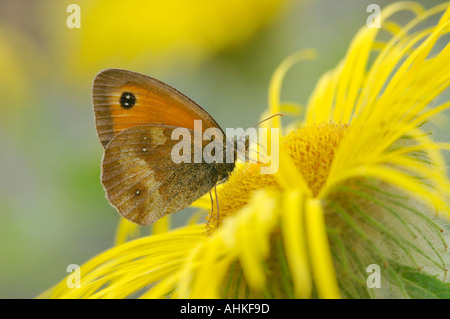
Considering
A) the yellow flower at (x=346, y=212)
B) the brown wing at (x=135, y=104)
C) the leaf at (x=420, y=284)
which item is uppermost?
the brown wing at (x=135, y=104)

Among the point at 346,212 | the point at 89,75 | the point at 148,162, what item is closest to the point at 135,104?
the point at 148,162

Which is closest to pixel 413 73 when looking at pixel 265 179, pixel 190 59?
pixel 265 179

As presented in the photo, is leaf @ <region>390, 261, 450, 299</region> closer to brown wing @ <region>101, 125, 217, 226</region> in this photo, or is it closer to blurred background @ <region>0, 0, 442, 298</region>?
brown wing @ <region>101, 125, 217, 226</region>

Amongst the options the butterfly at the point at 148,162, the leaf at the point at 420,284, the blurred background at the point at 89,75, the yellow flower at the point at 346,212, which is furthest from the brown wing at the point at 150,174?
the blurred background at the point at 89,75

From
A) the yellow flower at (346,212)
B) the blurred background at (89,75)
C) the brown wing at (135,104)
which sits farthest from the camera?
the blurred background at (89,75)

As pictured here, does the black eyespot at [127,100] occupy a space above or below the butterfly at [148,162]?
above

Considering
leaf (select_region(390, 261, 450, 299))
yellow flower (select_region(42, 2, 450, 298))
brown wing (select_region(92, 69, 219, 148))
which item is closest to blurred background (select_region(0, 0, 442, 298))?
brown wing (select_region(92, 69, 219, 148))

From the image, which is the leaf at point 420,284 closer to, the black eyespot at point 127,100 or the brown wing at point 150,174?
the brown wing at point 150,174
